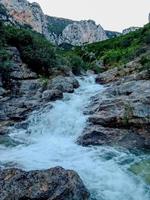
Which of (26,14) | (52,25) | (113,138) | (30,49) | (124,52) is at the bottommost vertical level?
(113,138)

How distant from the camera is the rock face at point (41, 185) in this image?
8.55 metres

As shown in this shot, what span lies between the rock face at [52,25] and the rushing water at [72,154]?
4585 inches

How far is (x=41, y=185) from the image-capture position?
8812 mm

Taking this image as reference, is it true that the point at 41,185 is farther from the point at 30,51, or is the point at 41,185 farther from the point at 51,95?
the point at 30,51

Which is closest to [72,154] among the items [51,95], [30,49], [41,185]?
[41,185]

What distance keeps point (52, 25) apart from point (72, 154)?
152m

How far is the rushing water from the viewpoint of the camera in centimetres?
1055

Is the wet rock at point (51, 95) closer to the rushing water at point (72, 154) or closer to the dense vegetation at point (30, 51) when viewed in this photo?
the rushing water at point (72, 154)

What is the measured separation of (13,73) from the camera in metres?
23.2

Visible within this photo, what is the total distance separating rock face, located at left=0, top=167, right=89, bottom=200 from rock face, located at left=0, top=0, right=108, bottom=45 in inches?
4952

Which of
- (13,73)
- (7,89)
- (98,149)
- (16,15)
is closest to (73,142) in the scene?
(98,149)

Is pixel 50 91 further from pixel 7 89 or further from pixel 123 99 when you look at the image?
pixel 123 99

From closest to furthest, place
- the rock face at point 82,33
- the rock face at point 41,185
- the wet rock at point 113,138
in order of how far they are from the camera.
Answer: the rock face at point 41,185 → the wet rock at point 113,138 → the rock face at point 82,33

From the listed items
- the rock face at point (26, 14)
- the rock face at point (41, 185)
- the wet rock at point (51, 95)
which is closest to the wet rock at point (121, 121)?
the wet rock at point (51, 95)
